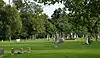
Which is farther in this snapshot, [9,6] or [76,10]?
[9,6]

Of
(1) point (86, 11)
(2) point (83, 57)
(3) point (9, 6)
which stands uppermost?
(3) point (9, 6)

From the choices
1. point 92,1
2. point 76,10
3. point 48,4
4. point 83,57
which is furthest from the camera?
point 76,10

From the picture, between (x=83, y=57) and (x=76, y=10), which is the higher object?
(x=76, y=10)

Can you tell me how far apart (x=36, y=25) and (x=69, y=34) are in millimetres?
27492

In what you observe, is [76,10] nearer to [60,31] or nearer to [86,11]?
[86,11]

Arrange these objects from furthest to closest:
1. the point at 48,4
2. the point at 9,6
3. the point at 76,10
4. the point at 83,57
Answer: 1. the point at 9,6
2. the point at 76,10
3. the point at 83,57
4. the point at 48,4

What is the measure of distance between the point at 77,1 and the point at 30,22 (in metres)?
118

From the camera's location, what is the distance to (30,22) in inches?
5778

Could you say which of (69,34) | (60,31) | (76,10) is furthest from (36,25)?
(76,10)

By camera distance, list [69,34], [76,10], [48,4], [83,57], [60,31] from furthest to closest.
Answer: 1. [69,34]
2. [60,31]
3. [76,10]
4. [83,57]
5. [48,4]

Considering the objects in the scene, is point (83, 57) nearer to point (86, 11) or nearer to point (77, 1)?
point (86, 11)

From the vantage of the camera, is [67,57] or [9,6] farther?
[9,6]

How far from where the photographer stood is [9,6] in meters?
118

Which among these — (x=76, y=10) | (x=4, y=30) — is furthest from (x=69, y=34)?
(x=76, y=10)
